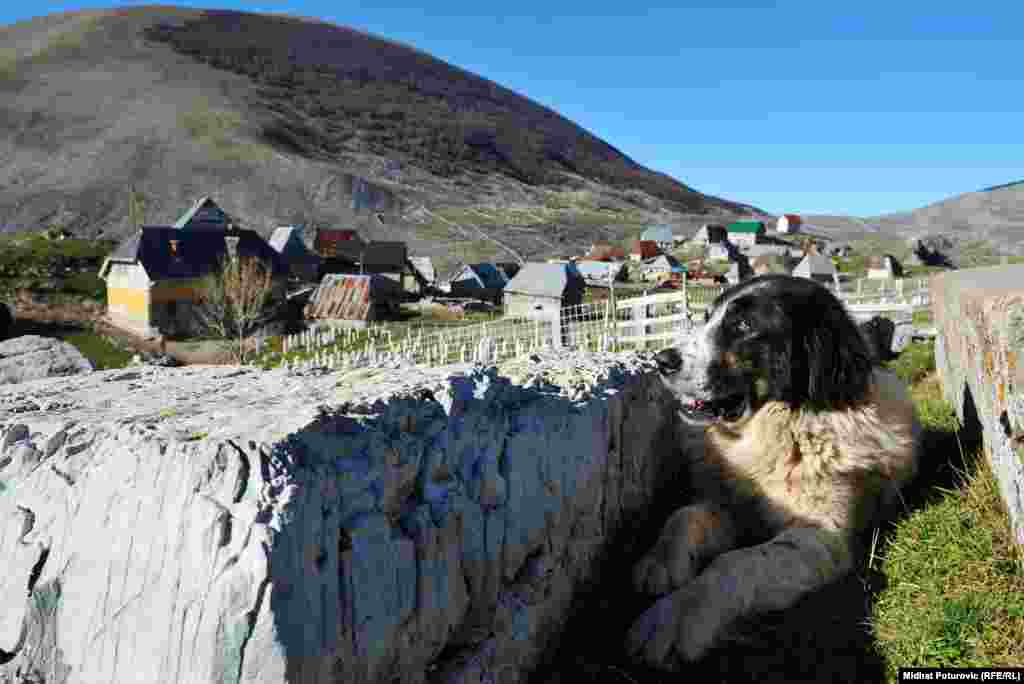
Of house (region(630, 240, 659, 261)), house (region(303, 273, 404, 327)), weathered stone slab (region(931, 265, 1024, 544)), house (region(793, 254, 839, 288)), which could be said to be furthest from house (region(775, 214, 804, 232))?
weathered stone slab (region(931, 265, 1024, 544))

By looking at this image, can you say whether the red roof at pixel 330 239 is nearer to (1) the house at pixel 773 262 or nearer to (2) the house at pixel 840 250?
(1) the house at pixel 773 262

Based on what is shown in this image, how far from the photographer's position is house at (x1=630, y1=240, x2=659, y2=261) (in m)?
78.6

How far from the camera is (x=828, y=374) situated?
3971 millimetres

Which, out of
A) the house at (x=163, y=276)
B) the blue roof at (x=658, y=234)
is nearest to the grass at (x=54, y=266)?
the house at (x=163, y=276)

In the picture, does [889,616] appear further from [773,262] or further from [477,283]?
[773,262]

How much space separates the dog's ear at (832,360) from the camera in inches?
156

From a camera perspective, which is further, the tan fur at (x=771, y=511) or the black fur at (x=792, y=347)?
the black fur at (x=792, y=347)

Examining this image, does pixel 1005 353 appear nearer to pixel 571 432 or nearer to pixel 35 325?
pixel 571 432

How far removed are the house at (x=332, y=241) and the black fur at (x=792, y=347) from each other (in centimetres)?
6548

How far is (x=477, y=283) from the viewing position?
5994cm

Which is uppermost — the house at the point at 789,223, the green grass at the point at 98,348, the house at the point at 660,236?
the house at the point at 789,223

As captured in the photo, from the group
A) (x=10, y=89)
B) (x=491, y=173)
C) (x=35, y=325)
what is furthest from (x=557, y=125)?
(x=35, y=325)

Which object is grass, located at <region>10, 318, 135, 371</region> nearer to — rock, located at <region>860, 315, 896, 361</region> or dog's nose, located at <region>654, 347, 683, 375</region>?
rock, located at <region>860, 315, 896, 361</region>

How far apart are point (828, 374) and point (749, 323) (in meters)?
0.51
